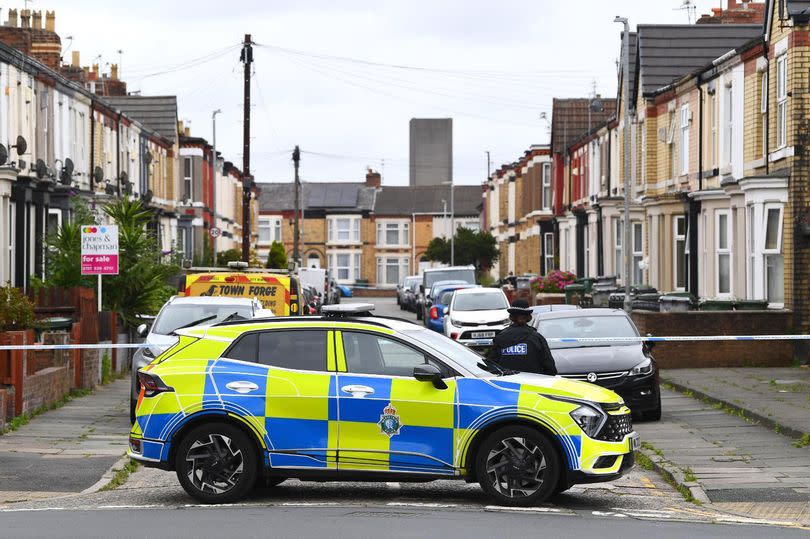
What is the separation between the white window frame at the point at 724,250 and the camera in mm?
30661

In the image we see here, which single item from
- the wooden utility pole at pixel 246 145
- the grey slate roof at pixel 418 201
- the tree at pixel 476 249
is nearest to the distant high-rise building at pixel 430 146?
the grey slate roof at pixel 418 201

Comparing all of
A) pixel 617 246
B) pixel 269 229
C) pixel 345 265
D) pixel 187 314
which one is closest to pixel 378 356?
pixel 187 314

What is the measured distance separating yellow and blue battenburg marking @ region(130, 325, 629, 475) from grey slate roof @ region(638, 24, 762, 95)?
2906 cm

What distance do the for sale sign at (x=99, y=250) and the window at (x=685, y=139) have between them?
16182mm

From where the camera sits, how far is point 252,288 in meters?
22.2

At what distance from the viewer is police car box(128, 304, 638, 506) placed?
10977mm

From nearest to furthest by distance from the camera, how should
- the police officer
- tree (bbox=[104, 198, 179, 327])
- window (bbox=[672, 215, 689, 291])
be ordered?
the police officer → tree (bbox=[104, 198, 179, 327]) → window (bbox=[672, 215, 689, 291])

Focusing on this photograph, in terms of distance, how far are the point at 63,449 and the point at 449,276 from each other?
37141 mm

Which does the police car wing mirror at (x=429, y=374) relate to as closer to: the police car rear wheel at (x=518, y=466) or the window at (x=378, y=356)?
the window at (x=378, y=356)

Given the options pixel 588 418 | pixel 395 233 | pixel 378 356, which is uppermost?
pixel 395 233

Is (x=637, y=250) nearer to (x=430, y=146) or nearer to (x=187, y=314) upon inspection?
(x=187, y=314)

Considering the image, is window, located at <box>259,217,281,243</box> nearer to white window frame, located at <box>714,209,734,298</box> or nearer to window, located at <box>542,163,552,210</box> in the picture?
window, located at <box>542,163,552,210</box>

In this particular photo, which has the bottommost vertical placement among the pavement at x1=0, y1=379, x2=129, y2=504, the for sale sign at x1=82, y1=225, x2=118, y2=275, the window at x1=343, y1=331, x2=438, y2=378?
the pavement at x1=0, y1=379, x2=129, y2=504

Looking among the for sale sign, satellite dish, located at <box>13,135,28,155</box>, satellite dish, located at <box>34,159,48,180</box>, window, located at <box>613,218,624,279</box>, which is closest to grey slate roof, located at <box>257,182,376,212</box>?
window, located at <box>613,218,624,279</box>
